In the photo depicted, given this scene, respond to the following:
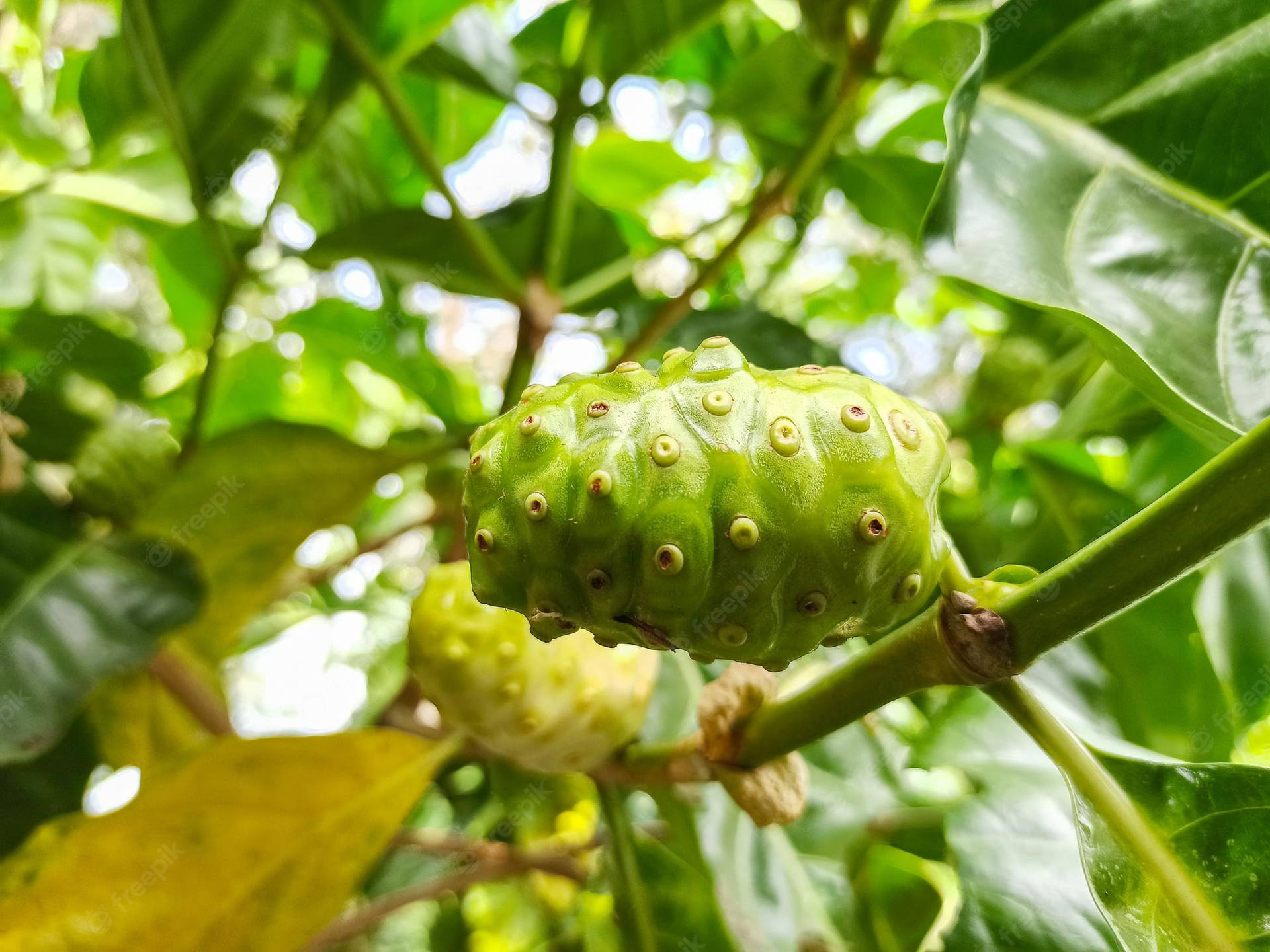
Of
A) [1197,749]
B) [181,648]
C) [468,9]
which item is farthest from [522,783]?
[468,9]

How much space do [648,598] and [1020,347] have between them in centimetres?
74

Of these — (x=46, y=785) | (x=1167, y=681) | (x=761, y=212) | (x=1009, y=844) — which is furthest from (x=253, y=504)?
(x=1167, y=681)

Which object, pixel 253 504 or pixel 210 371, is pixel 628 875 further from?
pixel 210 371

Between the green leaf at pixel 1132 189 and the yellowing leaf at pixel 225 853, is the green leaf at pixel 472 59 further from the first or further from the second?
the yellowing leaf at pixel 225 853

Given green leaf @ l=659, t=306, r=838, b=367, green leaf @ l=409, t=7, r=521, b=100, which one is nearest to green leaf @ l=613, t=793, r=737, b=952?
green leaf @ l=659, t=306, r=838, b=367

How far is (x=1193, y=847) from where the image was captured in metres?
0.37

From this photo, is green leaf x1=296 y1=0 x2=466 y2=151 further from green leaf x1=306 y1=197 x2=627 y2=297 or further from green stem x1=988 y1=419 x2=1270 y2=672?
green stem x1=988 y1=419 x2=1270 y2=672

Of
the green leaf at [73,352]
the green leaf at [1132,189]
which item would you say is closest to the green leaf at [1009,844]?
the green leaf at [1132,189]

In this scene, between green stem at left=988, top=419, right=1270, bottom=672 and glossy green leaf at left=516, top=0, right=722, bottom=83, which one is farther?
glossy green leaf at left=516, top=0, right=722, bottom=83

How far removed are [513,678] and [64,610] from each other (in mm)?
299

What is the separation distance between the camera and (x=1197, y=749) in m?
0.64

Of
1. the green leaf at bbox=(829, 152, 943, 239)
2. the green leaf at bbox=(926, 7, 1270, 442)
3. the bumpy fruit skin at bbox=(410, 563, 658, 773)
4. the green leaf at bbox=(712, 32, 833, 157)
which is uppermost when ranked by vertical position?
the green leaf at bbox=(926, 7, 1270, 442)

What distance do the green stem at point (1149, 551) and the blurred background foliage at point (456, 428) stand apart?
71 mm

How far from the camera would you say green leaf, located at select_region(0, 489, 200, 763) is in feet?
1.66
